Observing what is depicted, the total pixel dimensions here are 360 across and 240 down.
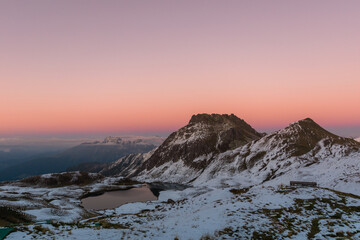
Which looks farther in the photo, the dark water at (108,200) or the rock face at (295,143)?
the rock face at (295,143)

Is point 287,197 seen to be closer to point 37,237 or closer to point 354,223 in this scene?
point 354,223

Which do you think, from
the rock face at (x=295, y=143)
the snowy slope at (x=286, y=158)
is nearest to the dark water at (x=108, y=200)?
the snowy slope at (x=286, y=158)

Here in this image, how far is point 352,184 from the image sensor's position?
62656 mm

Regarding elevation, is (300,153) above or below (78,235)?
below

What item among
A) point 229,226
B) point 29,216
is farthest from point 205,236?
point 29,216

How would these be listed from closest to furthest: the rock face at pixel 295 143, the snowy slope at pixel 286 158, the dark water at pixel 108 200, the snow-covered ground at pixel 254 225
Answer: the snow-covered ground at pixel 254 225, the dark water at pixel 108 200, the snowy slope at pixel 286 158, the rock face at pixel 295 143

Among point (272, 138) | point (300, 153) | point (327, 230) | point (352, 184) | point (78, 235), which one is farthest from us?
point (272, 138)

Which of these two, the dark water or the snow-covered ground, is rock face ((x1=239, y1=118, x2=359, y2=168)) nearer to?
the dark water

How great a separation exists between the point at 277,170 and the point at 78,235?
140 meters

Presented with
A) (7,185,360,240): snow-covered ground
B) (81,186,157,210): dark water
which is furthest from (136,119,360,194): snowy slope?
(7,185,360,240): snow-covered ground

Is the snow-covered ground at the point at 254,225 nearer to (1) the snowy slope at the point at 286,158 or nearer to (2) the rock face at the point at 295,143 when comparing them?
(1) the snowy slope at the point at 286,158

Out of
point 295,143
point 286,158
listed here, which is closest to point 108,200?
point 286,158

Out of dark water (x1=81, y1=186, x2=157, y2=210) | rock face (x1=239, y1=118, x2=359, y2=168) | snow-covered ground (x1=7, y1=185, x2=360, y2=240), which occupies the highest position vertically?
snow-covered ground (x1=7, y1=185, x2=360, y2=240)

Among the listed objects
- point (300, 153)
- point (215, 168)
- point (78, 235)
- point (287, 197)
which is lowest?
point (215, 168)
